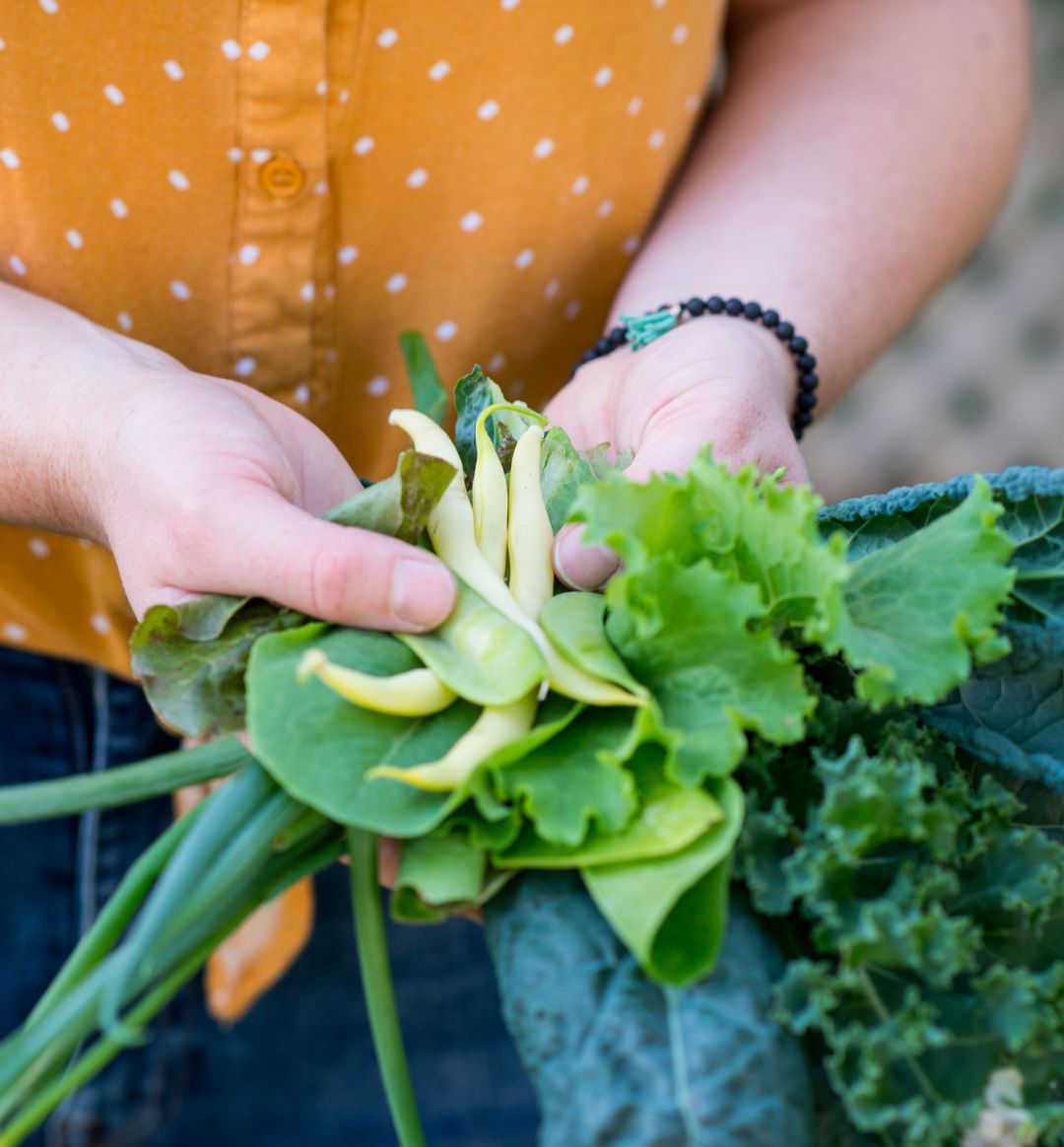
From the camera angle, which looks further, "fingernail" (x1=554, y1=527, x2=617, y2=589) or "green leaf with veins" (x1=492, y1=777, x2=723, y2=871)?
"fingernail" (x1=554, y1=527, x2=617, y2=589)

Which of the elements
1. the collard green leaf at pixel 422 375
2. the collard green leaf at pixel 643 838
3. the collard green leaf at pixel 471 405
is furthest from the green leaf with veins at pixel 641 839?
the collard green leaf at pixel 422 375

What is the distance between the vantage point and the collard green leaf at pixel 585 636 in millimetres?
632

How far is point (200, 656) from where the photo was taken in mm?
703

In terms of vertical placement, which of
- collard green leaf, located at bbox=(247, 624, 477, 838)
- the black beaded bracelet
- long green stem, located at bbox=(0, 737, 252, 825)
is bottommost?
long green stem, located at bbox=(0, 737, 252, 825)

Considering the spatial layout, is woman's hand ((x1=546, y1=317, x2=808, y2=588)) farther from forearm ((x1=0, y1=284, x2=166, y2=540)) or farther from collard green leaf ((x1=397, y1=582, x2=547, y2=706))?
forearm ((x1=0, y1=284, x2=166, y2=540))

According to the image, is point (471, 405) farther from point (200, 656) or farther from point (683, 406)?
point (200, 656)

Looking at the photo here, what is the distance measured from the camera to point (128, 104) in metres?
0.86

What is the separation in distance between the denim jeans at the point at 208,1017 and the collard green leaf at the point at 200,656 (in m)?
0.54

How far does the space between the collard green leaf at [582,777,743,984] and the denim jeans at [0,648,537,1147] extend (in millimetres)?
770

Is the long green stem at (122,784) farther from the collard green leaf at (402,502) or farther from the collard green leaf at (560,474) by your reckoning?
the collard green leaf at (560,474)

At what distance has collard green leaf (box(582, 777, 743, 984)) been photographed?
0.57m

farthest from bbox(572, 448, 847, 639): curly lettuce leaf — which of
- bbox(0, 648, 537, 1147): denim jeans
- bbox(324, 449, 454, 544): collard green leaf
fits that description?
bbox(0, 648, 537, 1147): denim jeans

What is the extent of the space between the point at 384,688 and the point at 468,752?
6 centimetres

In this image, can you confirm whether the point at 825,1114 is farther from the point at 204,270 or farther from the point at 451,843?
the point at 204,270
